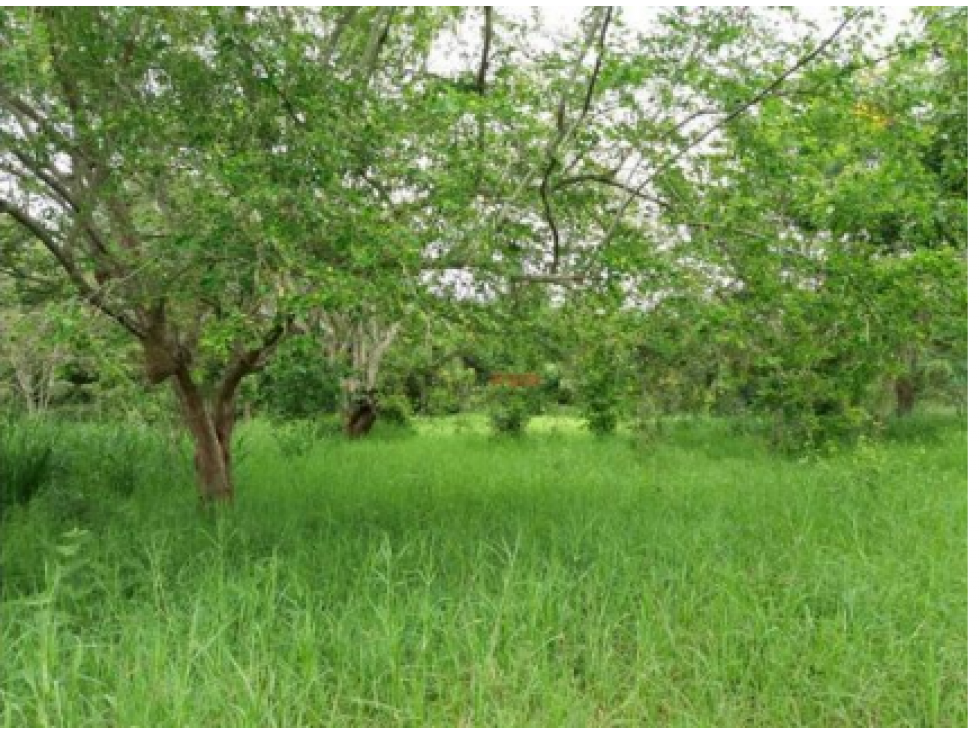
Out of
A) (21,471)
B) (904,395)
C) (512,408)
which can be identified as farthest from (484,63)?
(904,395)

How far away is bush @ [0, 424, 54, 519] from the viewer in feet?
18.9

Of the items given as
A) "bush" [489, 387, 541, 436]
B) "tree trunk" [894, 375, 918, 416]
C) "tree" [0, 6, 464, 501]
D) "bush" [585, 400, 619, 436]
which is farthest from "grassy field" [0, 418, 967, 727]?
"tree trunk" [894, 375, 918, 416]

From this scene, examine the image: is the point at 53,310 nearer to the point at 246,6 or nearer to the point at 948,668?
the point at 246,6

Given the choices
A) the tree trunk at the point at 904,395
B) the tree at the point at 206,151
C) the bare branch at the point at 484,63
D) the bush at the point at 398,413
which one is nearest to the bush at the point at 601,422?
the bush at the point at 398,413

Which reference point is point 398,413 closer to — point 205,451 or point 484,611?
point 205,451

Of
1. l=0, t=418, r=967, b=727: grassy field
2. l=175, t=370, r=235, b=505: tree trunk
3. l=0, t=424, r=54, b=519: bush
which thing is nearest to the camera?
l=0, t=418, r=967, b=727: grassy field

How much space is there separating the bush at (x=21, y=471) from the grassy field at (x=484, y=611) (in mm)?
163

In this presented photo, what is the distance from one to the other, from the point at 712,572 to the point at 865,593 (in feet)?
2.30

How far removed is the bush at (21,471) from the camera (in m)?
5.77

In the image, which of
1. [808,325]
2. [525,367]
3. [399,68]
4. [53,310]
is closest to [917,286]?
[808,325]

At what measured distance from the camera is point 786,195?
14.2 feet

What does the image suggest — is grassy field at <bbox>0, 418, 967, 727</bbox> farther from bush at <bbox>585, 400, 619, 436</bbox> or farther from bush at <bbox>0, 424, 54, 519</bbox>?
bush at <bbox>585, 400, 619, 436</bbox>

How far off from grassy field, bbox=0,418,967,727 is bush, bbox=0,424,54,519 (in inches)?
6.4

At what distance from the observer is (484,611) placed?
3.34 metres
